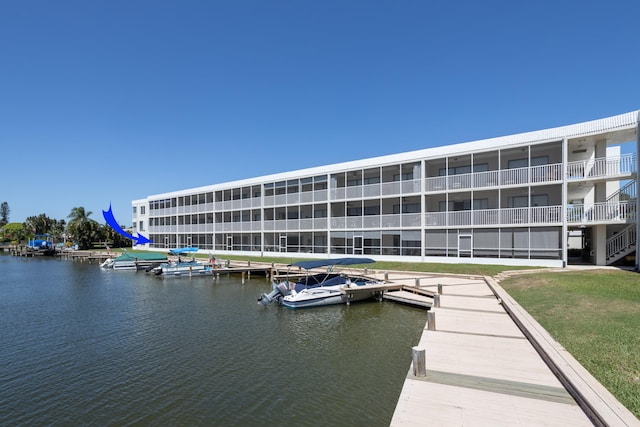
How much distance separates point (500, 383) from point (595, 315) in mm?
6554

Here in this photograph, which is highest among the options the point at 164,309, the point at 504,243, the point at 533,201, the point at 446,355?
the point at 533,201

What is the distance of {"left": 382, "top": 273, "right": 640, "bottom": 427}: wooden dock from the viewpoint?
666cm

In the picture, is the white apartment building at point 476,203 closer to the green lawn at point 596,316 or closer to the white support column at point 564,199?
the white support column at point 564,199

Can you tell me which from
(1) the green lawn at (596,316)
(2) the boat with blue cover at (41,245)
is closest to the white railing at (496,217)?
(1) the green lawn at (596,316)

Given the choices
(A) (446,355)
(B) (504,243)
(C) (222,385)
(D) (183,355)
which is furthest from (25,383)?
(B) (504,243)

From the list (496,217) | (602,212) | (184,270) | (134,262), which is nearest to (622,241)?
(602,212)

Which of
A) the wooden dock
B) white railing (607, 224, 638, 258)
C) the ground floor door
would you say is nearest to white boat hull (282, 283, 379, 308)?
the wooden dock

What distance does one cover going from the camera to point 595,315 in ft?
39.6

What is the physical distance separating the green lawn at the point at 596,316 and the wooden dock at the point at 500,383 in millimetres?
368

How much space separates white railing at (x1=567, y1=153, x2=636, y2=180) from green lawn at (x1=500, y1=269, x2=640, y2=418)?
7170mm

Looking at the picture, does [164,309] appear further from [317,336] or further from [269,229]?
[269,229]

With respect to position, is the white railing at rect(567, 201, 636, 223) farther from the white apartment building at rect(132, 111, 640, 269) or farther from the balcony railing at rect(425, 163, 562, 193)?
the balcony railing at rect(425, 163, 562, 193)

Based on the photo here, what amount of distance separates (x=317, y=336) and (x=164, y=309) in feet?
35.5

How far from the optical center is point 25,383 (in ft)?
35.2
